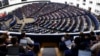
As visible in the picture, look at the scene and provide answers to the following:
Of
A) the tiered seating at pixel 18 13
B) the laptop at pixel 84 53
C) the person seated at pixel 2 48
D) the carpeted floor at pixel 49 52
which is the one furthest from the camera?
the tiered seating at pixel 18 13

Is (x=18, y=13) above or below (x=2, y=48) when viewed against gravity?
below

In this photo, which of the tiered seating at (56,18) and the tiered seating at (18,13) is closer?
the tiered seating at (56,18)

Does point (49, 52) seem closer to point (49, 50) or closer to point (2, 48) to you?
point (49, 50)

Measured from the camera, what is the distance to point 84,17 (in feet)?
76.9

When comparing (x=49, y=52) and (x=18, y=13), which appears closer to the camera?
(x=49, y=52)

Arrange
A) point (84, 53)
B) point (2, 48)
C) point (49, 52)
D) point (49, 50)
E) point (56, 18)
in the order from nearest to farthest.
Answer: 1. point (84, 53)
2. point (2, 48)
3. point (49, 52)
4. point (49, 50)
5. point (56, 18)

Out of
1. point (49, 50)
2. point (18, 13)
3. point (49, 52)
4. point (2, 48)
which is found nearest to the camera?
point (2, 48)

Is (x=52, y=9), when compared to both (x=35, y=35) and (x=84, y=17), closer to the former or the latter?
(x=84, y=17)

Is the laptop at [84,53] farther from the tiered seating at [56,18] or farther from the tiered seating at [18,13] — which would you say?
the tiered seating at [18,13]

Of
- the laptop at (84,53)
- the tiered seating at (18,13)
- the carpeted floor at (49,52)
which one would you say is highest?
the laptop at (84,53)

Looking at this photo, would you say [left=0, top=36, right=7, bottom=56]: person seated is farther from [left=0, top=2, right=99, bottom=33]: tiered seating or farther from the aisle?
[left=0, top=2, right=99, bottom=33]: tiered seating

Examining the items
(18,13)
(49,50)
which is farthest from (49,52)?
(18,13)

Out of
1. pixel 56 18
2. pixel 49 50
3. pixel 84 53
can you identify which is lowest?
pixel 56 18

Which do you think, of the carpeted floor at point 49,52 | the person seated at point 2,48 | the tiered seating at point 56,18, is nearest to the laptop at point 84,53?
the person seated at point 2,48
